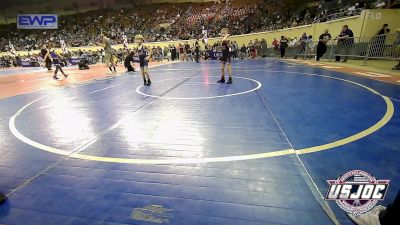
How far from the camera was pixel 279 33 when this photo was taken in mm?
24859

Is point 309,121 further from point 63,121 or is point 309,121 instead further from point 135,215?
point 63,121

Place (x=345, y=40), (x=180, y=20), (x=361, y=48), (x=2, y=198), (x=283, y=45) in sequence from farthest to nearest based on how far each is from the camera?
(x=180, y=20)
(x=283, y=45)
(x=345, y=40)
(x=361, y=48)
(x=2, y=198)

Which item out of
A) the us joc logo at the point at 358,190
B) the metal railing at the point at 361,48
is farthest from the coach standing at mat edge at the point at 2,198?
the metal railing at the point at 361,48

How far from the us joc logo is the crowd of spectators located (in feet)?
61.4

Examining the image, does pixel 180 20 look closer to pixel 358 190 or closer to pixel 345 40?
pixel 345 40

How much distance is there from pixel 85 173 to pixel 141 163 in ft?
2.50

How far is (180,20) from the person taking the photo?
40.9 metres

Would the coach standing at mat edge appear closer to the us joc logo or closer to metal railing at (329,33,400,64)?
the us joc logo

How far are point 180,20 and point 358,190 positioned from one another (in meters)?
42.4

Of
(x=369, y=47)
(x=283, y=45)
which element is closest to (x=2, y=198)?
(x=369, y=47)

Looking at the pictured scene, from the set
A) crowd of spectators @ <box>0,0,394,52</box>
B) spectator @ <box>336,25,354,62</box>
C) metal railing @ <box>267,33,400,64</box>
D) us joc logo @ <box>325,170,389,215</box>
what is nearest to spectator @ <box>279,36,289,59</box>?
metal railing @ <box>267,33,400,64</box>

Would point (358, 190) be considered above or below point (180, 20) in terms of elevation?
below

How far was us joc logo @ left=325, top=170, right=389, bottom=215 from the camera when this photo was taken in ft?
6.23

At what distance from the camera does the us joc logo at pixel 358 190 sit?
1.90m
